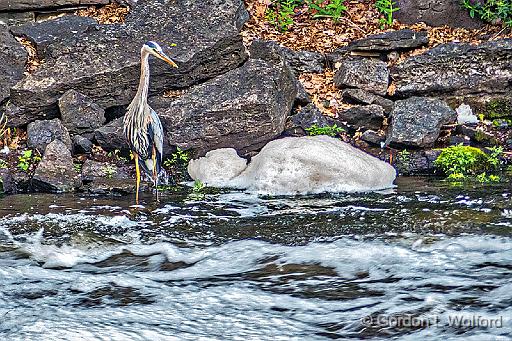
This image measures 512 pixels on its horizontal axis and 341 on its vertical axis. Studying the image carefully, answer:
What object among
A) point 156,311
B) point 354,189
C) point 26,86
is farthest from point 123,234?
point 26,86

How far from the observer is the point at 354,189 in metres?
7.27

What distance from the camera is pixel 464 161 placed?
7961 millimetres

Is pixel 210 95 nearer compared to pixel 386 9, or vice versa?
pixel 210 95

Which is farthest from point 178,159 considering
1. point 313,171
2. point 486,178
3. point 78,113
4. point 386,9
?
point 386,9

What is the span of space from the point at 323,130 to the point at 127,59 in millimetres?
2569

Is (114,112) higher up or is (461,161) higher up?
(114,112)

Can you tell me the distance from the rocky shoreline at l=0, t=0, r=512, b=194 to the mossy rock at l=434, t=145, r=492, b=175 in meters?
0.16

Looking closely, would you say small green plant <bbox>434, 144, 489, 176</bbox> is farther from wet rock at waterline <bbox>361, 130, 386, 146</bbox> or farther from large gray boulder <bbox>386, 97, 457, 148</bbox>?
wet rock at waterline <bbox>361, 130, 386, 146</bbox>

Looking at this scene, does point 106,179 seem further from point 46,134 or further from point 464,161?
point 464,161

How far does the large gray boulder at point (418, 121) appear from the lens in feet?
27.7

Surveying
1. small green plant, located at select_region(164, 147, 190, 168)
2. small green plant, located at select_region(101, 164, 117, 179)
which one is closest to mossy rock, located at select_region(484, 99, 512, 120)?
small green plant, located at select_region(164, 147, 190, 168)

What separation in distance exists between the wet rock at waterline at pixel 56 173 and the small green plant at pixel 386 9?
552 cm

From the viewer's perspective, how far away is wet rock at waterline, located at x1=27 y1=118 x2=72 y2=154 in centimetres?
834

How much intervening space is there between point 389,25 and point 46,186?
19.5 ft
